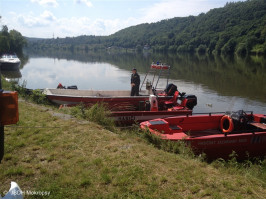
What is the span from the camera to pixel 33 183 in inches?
132

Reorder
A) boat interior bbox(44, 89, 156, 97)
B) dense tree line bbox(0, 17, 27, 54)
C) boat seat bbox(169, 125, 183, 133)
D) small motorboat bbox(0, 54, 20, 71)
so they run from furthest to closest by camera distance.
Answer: dense tree line bbox(0, 17, 27, 54) < small motorboat bbox(0, 54, 20, 71) < boat interior bbox(44, 89, 156, 97) < boat seat bbox(169, 125, 183, 133)

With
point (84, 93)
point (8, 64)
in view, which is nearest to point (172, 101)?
point (84, 93)

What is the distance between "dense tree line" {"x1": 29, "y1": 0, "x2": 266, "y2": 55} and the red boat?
60.1 meters

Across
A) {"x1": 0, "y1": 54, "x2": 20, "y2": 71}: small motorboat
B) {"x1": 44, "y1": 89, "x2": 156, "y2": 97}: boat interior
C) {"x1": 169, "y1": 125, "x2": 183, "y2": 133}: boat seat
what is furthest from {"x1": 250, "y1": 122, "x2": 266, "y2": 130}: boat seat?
{"x1": 0, "y1": 54, "x2": 20, "y2": 71}: small motorboat

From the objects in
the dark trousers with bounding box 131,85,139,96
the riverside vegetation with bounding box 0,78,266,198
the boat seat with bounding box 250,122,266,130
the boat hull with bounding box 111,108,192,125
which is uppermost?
the dark trousers with bounding box 131,85,139,96

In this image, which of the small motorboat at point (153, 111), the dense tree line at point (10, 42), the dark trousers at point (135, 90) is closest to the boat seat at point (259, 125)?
the small motorboat at point (153, 111)

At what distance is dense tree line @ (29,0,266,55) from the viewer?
6944 cm

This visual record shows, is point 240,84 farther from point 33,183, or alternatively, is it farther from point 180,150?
point 33,183

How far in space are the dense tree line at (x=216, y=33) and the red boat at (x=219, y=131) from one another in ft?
197

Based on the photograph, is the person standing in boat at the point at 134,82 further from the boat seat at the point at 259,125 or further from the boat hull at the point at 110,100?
the boat seat at the point at 259,125

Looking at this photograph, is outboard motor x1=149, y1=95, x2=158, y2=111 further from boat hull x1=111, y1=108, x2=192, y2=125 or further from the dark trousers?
the dark trousers

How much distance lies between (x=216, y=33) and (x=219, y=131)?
314 feet

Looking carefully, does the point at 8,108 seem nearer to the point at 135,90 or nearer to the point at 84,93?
the point at 135,90

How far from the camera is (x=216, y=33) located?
94.9m
